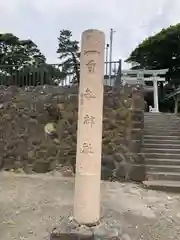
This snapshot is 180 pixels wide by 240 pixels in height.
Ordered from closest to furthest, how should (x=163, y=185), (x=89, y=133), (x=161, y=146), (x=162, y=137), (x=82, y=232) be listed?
(x=82, y=232), (x=89, y=133), (x=163, y=185), (x=161, y=146), (x=162, y=137)

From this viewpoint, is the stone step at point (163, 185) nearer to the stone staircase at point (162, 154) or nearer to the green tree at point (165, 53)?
the stone staircase at point (162, 154)

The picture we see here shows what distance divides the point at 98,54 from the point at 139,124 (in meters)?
3.17

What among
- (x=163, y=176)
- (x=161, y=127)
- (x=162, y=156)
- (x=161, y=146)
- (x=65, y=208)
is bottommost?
(x=65, y=208)

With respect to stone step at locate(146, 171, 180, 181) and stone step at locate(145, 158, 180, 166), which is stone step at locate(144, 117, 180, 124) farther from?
stone step at locate(146, 171, 180, 181)

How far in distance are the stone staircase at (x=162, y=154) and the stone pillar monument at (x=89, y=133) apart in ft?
8.32

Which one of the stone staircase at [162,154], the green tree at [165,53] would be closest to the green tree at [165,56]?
the green tree at [165,53]

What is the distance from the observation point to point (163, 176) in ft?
20.0

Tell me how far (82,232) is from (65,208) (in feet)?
3.89

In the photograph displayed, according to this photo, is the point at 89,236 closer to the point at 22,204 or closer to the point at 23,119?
the point at 22,204

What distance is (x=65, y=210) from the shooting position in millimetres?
4426

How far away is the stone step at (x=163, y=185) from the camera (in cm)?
563

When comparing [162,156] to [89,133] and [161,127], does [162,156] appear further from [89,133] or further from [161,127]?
[89,133]

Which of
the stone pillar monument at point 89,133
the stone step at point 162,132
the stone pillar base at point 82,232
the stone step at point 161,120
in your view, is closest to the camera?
the stone pillar base at point 82,232

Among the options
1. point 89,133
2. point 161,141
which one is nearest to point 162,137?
point 161,141
